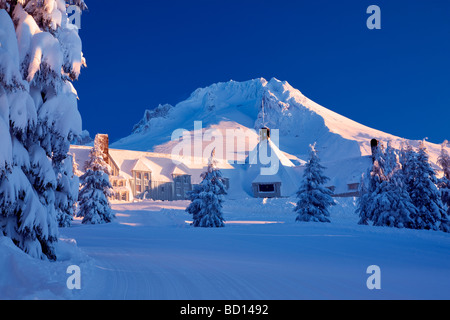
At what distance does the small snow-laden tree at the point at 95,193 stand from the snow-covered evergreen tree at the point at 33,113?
2119 centimetres

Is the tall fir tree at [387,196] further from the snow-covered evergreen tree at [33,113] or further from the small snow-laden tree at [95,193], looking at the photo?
the snow-covered evergreen tree at [33,113]

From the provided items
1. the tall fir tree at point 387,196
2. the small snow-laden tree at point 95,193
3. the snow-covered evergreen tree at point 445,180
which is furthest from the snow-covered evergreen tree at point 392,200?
the small snow-laden tree at point 95,193

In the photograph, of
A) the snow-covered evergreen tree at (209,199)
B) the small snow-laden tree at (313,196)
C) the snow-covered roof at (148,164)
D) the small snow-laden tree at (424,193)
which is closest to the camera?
the snow-covered evergreen tree at (209,199)

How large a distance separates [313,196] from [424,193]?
29.1 ft

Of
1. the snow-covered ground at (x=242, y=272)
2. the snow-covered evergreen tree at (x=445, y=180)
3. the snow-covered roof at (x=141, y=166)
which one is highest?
the snow-covered roof at (x=141, y=166)

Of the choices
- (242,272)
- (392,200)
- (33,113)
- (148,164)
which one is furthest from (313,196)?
(148,164)

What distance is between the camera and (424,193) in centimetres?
2952

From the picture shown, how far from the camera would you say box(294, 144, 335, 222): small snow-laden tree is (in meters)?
31.8

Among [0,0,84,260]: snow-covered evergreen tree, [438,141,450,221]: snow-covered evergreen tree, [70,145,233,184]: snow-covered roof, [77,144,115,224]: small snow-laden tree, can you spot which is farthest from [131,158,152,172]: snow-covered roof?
[0,0,84,260]: snow-covered evergreen tree

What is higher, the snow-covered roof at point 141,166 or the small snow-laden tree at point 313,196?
the snow-covered roof at point 141,166

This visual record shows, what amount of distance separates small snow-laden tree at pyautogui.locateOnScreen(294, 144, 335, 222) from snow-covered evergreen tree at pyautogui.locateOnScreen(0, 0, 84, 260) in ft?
84.2

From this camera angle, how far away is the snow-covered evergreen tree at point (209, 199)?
87.6 feet
